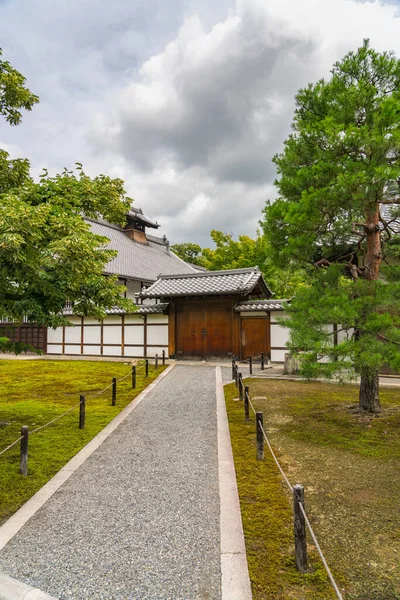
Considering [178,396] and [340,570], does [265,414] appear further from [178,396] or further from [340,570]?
[340,570]

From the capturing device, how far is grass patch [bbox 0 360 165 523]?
5.12 metres

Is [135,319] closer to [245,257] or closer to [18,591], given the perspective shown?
[245,257]

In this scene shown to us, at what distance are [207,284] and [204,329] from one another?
7.59 ft

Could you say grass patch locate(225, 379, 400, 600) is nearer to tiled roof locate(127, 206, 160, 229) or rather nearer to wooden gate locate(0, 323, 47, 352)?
wooden gate locate(0, 323, 47, 352)

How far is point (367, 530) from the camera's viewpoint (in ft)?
12.3

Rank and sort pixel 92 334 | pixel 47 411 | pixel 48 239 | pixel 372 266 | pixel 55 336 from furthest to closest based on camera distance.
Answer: pixel 55 336 → pixel 92 334 → pixel 47 411 → pixel 372 266 → pixel 48 239

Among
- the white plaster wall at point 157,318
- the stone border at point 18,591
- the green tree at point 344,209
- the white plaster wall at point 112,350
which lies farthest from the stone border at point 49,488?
the white plaster wall at point 112,350

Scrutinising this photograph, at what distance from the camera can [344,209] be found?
6863 mm

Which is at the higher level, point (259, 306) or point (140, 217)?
point (140, 217)

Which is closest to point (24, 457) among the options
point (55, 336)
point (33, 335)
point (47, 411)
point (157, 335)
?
point (47, 411)

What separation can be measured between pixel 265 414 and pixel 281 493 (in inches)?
154

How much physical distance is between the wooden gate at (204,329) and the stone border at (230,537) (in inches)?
471

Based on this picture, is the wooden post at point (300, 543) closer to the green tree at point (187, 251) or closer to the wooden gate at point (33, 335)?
the wooden gate at point (33, 335)

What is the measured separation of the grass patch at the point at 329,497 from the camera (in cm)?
306
